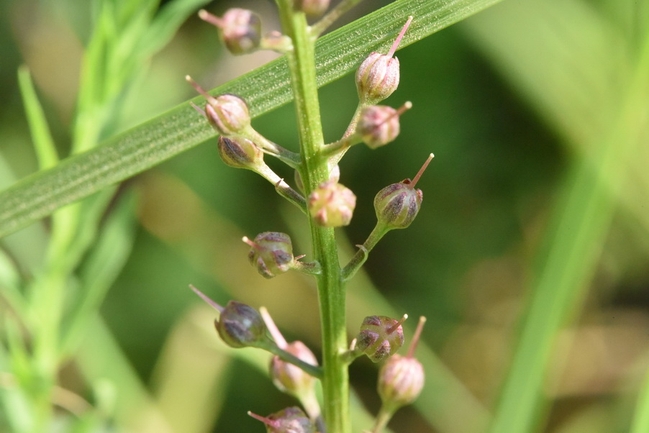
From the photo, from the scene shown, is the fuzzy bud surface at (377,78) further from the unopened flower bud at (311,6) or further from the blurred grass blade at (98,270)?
the blurred grass blade at (98,270)

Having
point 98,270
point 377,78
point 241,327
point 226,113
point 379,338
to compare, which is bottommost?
point 241,327

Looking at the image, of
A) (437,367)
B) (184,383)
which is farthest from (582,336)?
(184,383)

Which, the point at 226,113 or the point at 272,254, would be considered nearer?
the point at 226,113

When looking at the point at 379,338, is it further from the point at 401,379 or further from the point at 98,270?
the point at 98,270

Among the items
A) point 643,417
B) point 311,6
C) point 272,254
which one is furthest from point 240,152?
point 643,417

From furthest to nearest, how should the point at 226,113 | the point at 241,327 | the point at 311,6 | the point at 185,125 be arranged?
the point at 185,125 < the point at 241,327 < the point at 226,113 < the point at 311,6

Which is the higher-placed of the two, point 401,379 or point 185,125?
point 185,125

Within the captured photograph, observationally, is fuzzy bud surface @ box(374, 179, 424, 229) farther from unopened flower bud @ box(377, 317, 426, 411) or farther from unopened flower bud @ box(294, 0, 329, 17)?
unopened flower bud @ box(294, 0, 329, 17)

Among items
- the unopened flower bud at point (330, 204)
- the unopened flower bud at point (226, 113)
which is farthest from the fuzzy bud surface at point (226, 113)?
the unopened flower bud at point (330, 204)
